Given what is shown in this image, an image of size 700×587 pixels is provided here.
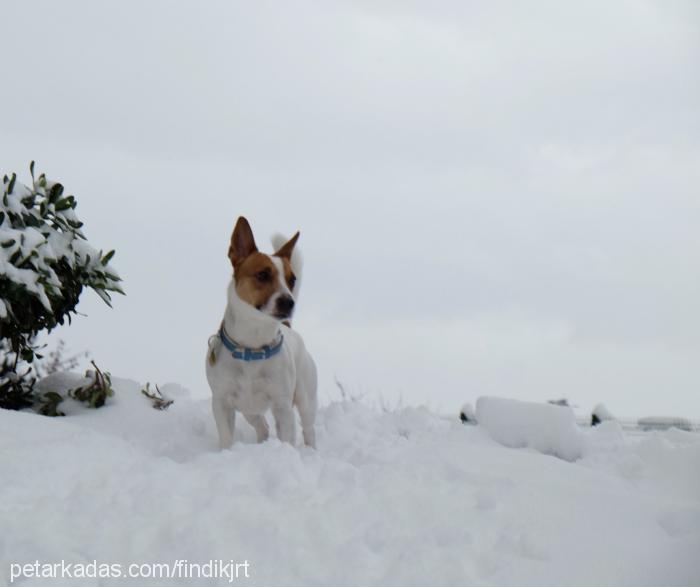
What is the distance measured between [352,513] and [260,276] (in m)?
2.53

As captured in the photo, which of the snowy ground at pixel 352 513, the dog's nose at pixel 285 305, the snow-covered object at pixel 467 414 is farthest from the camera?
the snow-covered object at pixel 467 414

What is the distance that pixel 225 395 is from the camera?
6.27m

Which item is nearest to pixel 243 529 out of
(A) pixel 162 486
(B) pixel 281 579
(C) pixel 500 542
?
(B) pixel 281 579

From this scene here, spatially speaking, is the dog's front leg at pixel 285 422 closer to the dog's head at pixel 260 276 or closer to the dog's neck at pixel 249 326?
the dog's neck at pixel 249 326

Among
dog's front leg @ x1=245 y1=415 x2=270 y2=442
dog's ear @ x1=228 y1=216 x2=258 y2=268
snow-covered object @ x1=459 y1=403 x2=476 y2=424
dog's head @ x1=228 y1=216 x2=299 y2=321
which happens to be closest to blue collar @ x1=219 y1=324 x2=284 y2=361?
dog's head @ x1=228 y1=216 x2=299 y2=321

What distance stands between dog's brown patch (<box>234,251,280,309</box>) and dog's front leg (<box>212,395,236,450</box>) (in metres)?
0.97

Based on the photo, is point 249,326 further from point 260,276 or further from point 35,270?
point 35,270

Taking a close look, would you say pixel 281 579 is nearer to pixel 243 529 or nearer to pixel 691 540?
pixel 243 529

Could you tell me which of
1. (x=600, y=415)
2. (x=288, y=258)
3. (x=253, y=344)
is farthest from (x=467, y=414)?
(x=253, y=344)

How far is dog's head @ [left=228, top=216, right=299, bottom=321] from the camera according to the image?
5910 mm

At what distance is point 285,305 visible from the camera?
589 centimetres

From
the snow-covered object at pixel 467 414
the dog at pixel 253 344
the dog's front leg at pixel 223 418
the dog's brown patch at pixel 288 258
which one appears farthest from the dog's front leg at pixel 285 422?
the snow-covered object at pixel 467 414

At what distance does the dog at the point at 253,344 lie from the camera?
19.7 ft

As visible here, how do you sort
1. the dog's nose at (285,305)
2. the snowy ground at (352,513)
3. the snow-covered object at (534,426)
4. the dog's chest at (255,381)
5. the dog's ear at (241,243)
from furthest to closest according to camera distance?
the snow-covered object at (534,426)
the dog's ear at (241,243)
the dog's chest at (255,381)
the dog's nose at (285,305)
the snowy ground at (352,513)
